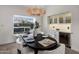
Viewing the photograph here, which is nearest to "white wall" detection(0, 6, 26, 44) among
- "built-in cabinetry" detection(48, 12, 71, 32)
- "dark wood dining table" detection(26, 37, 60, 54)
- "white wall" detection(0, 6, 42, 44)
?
"white wall" detection(0, 6, 42, 44)

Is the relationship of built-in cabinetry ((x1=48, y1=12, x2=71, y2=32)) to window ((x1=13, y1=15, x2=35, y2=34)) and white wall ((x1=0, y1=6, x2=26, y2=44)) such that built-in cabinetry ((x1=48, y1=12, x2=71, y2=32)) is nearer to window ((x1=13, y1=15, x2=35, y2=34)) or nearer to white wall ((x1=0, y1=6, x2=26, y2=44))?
window ((x1=13, y1=15, x2=35, y2=34))

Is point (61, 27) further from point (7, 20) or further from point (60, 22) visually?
point (7, 20)

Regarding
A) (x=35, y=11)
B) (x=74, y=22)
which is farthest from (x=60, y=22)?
(x=35, y=11)

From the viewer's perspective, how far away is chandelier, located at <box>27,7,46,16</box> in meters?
1.52

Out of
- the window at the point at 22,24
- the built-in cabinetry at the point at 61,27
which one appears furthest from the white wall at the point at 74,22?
the window at the point at 22,24

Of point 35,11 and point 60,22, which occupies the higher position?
point 35,11

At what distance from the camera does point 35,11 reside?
1540mm

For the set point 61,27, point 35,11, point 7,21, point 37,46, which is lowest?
point 37,46

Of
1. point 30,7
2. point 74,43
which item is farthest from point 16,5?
point 74,43

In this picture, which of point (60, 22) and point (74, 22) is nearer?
point (74, 22)

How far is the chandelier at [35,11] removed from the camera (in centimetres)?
152

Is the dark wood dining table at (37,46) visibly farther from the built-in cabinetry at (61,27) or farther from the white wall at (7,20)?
the white wall at (7,20)

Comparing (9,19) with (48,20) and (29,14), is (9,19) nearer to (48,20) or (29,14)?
(29,14)
